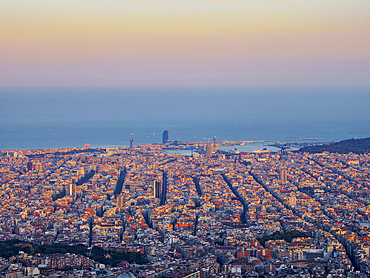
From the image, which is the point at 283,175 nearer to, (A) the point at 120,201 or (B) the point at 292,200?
(B) the point at 292,200

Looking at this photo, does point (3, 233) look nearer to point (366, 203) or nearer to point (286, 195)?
point (286, 195)

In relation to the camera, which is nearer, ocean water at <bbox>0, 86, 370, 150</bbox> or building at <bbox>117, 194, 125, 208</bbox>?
building at <bbox>117, 194, 125, 208</bbox>

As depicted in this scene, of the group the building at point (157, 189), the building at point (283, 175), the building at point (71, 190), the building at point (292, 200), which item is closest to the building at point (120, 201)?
the building at point (157, 189)

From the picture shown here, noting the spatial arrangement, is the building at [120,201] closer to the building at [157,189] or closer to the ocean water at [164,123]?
the building at [157,189]

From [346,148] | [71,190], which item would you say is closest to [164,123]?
[346,148]

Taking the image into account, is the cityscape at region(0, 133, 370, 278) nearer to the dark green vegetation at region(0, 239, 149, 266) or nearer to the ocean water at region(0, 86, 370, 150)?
the dark green vegetation at region(0, 239, 149, 266)

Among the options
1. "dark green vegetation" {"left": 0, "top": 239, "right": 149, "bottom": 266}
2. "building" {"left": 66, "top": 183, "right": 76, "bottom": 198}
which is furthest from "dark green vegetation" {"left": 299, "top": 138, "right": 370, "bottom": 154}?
"dark green vegetation" {"left": 0, "top": 239, "right": 149, "bottom": 266}

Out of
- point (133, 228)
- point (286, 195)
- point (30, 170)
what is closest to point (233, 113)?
point (30, 170)
